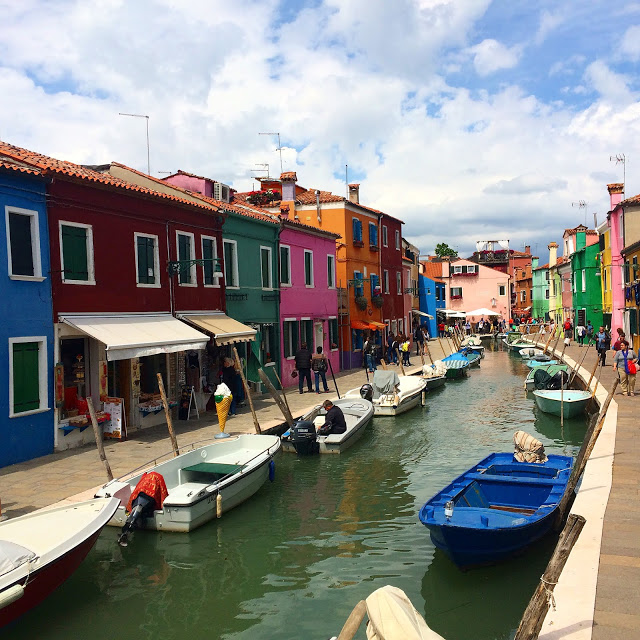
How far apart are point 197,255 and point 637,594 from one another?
15832mm

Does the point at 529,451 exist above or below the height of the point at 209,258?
below

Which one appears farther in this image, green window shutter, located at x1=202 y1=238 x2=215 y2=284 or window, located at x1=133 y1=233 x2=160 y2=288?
green window shutter, located at x1=202 y1=238 x2=215 y2=284

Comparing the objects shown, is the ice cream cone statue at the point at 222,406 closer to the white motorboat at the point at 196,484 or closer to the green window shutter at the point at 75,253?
the white motorboat at the point at 196,484

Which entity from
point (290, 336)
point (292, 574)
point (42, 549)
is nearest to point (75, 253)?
point (42, 549)

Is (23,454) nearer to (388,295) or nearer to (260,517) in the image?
(260,517)

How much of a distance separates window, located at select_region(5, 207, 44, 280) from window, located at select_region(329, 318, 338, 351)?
1768 centimetres

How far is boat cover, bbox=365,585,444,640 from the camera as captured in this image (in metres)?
4.29

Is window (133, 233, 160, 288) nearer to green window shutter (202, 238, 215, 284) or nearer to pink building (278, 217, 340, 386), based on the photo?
green window shutter (202, 238, 215, 284)

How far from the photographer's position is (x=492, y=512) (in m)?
8.98

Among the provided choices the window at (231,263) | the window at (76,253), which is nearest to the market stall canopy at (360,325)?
the window at (231,263)

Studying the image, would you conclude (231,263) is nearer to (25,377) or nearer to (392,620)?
(25,377)

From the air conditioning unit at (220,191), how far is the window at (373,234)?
12.5 meters

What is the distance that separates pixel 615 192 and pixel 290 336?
23241 mm

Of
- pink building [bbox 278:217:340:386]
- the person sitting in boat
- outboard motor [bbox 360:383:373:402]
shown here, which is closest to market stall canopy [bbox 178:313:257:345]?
outboard motor [bbox 360:383:373:402]
